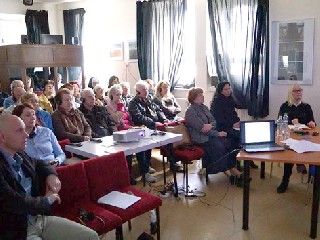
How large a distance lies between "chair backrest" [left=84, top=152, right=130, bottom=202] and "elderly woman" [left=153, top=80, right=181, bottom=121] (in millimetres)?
2778

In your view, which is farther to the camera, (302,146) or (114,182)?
(302,146)

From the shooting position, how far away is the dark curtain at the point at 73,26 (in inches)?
311

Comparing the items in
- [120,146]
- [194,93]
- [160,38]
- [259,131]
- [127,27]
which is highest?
[127,27]

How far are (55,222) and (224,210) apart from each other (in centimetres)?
179

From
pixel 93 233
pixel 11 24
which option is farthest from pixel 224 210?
pixel 11 24

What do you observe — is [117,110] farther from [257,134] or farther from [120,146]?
[257,134]

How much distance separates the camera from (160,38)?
6.52 m

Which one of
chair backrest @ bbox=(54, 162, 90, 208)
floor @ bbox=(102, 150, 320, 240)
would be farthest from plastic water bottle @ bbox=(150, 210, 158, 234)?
chair backrest @ bbox=(54, 162, 90, 208)

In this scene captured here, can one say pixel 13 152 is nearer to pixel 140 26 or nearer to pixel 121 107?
pixel 121 107

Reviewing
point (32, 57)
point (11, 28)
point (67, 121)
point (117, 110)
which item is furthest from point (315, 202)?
point (11, 28)

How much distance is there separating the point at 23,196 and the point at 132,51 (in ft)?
18.5

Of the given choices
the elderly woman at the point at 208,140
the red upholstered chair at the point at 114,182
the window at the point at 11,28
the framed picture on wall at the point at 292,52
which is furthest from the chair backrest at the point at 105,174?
the window at the point at 11,28

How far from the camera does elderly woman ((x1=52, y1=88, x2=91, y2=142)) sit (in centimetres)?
356

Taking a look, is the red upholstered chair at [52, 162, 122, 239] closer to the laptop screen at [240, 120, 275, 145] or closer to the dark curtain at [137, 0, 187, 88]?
the laptop screen at [240, 120, 275, 145]
